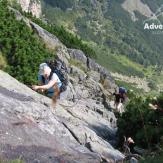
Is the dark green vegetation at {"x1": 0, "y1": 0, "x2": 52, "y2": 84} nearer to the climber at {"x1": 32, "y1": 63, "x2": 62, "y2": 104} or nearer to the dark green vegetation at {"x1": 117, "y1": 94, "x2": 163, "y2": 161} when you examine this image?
the dark green vegetation at {"x1": 117, "y1": 94, "x2": 163, "y2": 161}

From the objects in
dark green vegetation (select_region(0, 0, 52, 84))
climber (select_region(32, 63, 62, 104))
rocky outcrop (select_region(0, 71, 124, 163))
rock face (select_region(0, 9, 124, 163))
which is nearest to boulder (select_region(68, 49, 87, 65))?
dark green vegetation (select_region(0, 0, 52, 84))

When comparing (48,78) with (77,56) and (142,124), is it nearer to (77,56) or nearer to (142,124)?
(142,124)

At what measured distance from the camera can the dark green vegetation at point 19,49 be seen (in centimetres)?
5475

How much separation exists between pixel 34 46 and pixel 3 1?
11350 mm

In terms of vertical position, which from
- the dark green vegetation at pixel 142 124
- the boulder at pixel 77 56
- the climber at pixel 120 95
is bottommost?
the dark green vegetation at pixel 142 124

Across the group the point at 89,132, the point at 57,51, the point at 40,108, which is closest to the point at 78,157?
the point at 40,108

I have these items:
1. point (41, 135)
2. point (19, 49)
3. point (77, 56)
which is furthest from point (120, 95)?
point (77, 56)

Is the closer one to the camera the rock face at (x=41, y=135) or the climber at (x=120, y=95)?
the rock face at (x=41, y=135)

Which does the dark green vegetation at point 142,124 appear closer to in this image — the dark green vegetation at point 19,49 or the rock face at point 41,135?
the rock face at point 41,135

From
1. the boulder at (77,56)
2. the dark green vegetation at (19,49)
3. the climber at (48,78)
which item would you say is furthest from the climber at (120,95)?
the boulder at (77,56)

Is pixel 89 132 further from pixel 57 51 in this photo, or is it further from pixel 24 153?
pixel 57 51

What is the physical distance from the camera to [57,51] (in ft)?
242

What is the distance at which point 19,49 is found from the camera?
192ft

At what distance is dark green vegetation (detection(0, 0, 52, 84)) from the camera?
54750 millimetres
